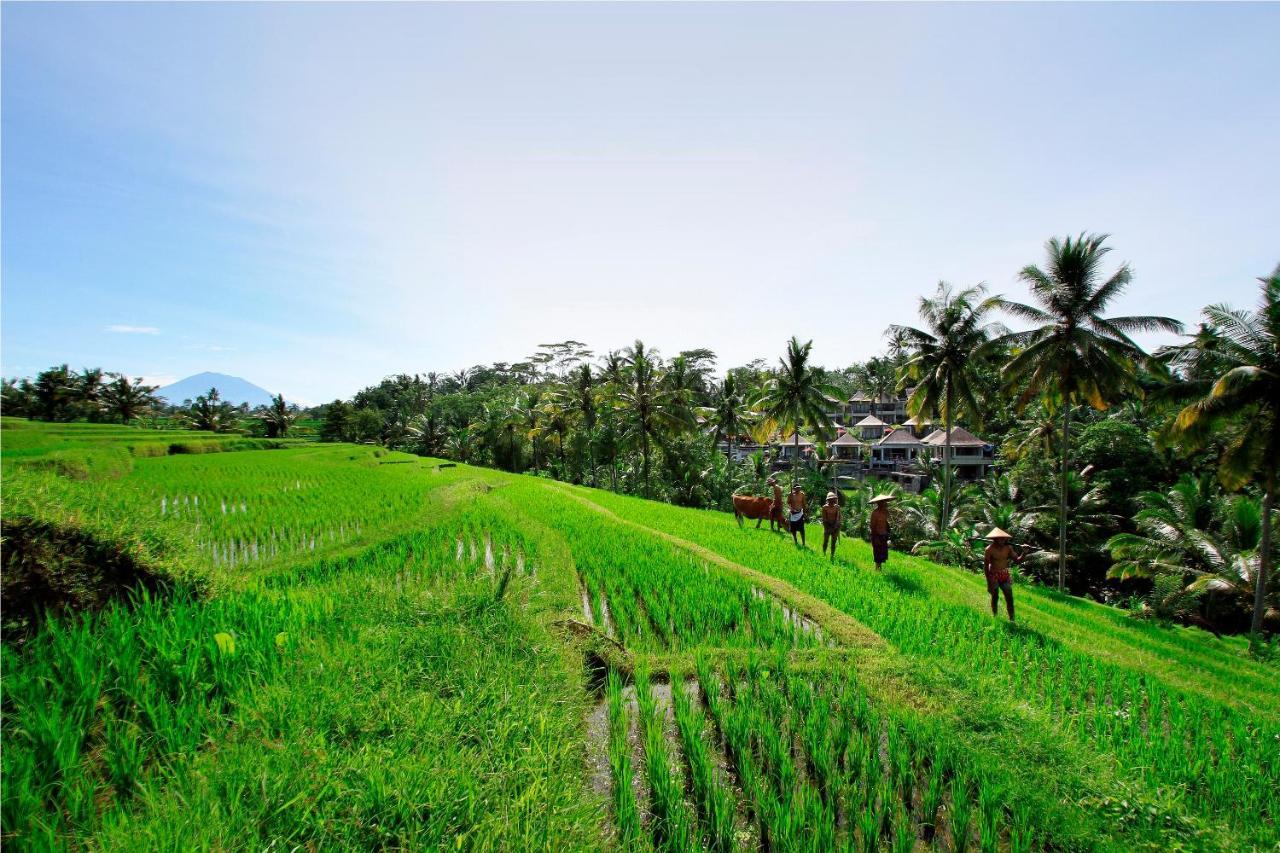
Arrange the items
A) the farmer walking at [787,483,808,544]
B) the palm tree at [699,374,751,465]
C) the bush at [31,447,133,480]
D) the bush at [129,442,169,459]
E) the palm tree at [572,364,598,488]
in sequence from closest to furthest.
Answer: the farmer walking at [787,483,808,544]
the bush at [31,447,133,480]
the bush at [129,442,169,459]
the palm tree at [572,364,598,488]
the palm tree at [699,374,751,465]

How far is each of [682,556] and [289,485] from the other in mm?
14657

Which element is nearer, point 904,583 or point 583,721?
point 583,721

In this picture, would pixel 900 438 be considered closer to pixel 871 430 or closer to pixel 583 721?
pixel 871 430

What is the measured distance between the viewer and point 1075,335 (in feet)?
53.1

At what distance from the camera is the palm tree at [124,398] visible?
128ft

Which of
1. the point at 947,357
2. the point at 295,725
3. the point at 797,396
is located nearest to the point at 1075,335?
the point at 947,357

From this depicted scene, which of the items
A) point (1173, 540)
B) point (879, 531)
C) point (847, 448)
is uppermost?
point (847, 448)

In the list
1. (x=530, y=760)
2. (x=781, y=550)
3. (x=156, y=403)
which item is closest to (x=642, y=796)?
(x=530, y=760)

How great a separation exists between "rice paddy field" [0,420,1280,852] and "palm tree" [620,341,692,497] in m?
18.9

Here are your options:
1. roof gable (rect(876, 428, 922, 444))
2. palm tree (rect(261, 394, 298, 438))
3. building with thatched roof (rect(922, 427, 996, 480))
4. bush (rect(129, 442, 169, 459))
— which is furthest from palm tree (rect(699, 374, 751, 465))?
palm tree (rect(261, 394, 298, 438))

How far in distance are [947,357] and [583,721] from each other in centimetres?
2116

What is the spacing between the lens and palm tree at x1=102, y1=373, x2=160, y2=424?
39031mm

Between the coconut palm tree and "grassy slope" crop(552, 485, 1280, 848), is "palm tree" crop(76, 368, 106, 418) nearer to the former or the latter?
"grassy slope" crop(552, 485, 1280, 848)

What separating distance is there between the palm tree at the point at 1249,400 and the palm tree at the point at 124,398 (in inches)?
2387
